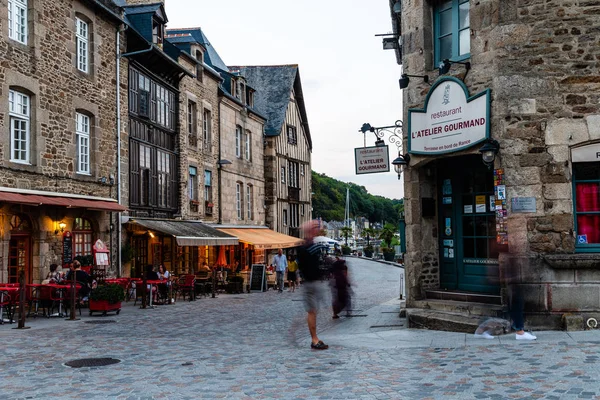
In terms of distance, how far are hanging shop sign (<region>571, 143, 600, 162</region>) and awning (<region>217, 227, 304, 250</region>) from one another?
15835 mm

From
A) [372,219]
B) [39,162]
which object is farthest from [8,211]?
[372,219]

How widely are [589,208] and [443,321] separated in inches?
112

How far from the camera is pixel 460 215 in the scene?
11.8 m

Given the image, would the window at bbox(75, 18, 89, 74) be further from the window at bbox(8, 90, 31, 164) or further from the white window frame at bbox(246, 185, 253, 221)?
the white window frame at bbox(246, 185, 253, 221)

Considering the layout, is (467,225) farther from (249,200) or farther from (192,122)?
(249,200)

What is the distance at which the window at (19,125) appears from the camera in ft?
46.9

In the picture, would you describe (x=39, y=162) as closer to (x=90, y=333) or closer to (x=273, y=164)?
(x=90, y=333)

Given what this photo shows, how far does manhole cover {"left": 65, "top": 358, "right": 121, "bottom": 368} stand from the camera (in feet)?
25.7

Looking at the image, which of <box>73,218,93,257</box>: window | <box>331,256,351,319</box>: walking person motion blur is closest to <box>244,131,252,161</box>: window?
<box>73,218,93,257</box>: window

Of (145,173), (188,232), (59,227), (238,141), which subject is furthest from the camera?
(238,141)

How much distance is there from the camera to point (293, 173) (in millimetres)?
37688

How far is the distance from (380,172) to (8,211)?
25.7ft

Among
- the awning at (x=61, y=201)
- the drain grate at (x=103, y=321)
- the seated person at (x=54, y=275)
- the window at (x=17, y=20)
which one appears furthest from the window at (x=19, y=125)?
the drain grate at (x=103, y=321)

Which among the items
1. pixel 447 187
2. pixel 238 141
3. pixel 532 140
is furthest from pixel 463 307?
pixel 238 141
